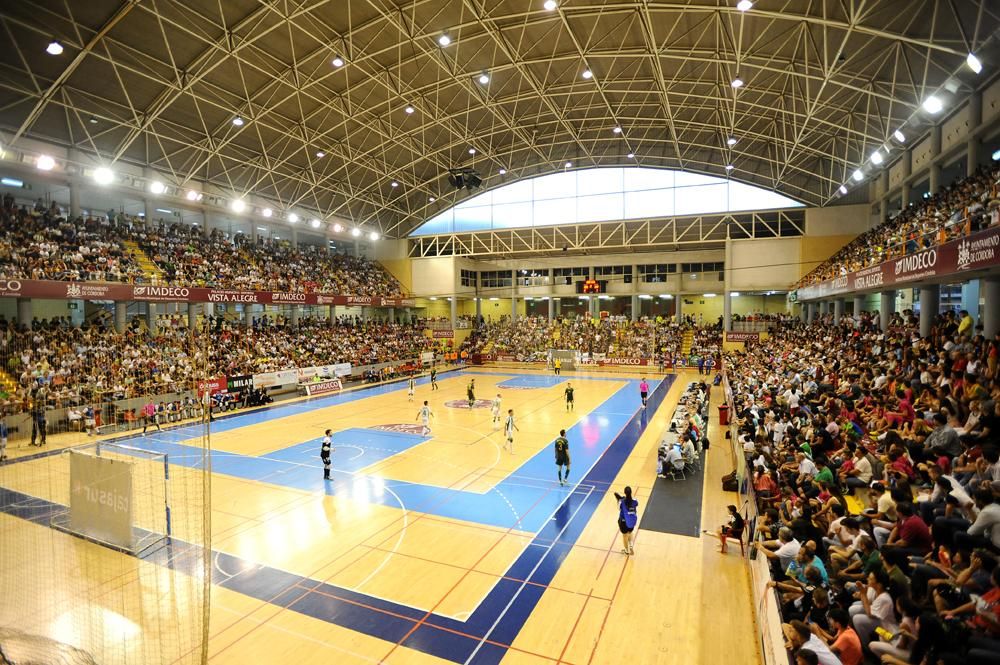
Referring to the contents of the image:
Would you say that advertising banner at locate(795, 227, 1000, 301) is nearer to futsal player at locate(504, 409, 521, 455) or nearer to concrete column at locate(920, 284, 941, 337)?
concrete column at locate(920, 284, 941, 337)

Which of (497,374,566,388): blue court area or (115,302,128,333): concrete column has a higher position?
(115,302,128,333): concrete column

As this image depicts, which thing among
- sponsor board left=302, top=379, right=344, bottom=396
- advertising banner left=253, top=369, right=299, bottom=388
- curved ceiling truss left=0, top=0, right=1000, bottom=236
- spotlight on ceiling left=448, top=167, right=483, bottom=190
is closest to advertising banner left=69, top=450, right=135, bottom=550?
curved ceiling truss left=0, top=0, right=1000, bottom=236

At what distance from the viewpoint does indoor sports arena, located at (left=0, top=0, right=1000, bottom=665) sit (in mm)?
7723

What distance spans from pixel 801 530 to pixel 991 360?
6.07 metres

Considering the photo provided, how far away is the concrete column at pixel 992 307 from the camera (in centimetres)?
1307

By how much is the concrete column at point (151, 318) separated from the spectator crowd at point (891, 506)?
31232 millimetres

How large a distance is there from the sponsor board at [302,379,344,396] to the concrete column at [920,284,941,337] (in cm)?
3001

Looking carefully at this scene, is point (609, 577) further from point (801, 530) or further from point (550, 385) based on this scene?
point (550, 385)

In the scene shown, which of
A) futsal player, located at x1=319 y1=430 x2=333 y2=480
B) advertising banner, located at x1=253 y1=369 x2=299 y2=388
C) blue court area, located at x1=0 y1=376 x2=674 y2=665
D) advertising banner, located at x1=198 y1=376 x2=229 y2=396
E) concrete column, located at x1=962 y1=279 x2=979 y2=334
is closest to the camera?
blue court area, located at x1=0 y1=376 x2=674 y2=665

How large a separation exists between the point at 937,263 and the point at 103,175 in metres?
35.8

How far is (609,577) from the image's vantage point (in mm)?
9367

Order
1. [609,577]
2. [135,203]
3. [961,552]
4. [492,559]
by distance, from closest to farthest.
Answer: [961,552], [609,577], [492,559], [135,203]

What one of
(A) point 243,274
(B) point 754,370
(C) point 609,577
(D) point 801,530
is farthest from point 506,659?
(A) point 243,274

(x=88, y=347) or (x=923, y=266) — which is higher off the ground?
(x=923, y=266)
